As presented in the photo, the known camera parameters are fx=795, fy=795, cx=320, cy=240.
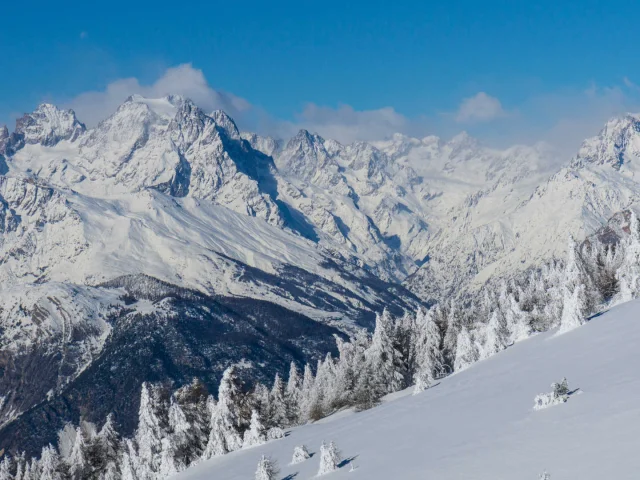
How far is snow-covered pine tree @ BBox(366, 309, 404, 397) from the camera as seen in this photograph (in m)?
78.4

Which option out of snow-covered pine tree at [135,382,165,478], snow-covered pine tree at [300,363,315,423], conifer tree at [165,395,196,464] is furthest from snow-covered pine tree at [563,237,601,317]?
snow-covered pine tree at [135,382,165,478]

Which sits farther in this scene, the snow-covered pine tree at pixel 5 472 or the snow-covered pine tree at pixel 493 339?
the snow-covered pine tree at pixel 5 472

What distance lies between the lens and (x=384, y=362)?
3204 inches

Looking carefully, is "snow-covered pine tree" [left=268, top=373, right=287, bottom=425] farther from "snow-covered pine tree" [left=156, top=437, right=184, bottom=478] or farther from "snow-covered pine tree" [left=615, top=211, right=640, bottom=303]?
"snow-covered pine tree" [left=615, top=211, right=640, bottom=303]

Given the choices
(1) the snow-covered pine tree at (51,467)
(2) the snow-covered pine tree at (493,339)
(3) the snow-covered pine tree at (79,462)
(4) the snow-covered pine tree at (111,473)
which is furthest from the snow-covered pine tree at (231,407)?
(1) the snow-covered pine tree at (51,467)

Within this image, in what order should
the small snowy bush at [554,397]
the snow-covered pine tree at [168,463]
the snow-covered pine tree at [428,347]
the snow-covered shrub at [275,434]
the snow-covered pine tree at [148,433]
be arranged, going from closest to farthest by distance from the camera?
the small snowy bush at [554,397], the snow-covered shrub at [275,434], the snow-covered pine tree at [168,463], the snow-covered pine tree at [148,433], the snow-covered pine tree at [428,347]

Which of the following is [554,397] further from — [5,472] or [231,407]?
[5,472]

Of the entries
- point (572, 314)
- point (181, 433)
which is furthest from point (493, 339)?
point (181, 433)

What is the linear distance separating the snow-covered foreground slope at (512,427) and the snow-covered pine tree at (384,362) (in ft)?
95.6

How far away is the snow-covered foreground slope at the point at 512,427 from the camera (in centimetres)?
2373

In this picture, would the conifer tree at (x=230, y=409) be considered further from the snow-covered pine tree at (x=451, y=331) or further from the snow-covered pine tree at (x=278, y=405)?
the snow-covered pine tree at (x=451, y=331)

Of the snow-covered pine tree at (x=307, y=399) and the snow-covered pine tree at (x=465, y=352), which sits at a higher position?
the snow-covered pine tree at (x=307, y=399)

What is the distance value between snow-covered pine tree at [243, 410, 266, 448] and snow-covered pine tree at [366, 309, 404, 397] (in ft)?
84.8

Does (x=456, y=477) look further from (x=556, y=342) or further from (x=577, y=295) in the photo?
(x=577, y=295)
